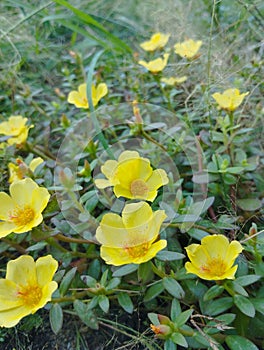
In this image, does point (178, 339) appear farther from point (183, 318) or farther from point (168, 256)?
point (168, 256)

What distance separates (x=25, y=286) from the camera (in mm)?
929

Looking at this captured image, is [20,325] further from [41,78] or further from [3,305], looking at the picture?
[41,78]

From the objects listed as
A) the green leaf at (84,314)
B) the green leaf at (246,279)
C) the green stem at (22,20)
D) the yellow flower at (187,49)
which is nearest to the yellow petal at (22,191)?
the green leaf at (84,314)

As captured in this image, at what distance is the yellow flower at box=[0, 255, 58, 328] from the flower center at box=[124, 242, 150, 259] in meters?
0.14

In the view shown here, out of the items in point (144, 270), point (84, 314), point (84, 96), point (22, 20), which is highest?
point (22, 20)

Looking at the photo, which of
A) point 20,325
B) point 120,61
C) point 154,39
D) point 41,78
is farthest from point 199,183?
point 41,78

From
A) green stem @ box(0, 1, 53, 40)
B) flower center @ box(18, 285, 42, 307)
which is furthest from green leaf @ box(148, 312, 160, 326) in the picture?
green stem @ box(0, 1, 53, 40)

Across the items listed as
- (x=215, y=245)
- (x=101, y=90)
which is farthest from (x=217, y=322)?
(x=101, y=90)

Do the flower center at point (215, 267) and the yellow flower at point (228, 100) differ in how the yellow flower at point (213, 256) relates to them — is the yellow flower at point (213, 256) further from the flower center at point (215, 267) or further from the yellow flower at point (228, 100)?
the yellow flower at point (228, 100)

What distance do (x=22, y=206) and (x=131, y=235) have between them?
25 cm

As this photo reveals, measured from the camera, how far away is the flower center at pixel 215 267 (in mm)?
888

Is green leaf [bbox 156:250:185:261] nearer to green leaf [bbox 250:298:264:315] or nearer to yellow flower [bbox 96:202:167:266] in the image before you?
yellow flower [bbox 96:202:167:266]

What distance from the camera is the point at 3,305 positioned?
0.89 m

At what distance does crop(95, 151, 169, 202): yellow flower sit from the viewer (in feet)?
3.16
